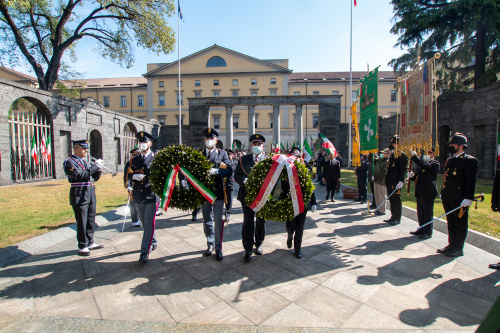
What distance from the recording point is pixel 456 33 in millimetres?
22297

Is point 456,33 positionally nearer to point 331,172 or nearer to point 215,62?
point 331,172

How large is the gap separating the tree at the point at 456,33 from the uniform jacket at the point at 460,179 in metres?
20.6

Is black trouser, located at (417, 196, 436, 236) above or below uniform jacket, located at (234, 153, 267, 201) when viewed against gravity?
below

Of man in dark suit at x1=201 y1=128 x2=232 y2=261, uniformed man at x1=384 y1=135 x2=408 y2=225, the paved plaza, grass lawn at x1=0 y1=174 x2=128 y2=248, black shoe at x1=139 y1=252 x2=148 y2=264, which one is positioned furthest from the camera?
uniformed man at x1=384 y1=135 x2=408 y2=225

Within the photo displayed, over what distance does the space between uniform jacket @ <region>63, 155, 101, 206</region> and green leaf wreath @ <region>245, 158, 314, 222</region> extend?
122 inches

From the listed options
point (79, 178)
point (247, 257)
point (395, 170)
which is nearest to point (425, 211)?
point (395, 170)

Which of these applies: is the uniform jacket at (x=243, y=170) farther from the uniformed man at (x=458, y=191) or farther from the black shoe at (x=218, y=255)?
the uniformed man at (x=458, y=191)

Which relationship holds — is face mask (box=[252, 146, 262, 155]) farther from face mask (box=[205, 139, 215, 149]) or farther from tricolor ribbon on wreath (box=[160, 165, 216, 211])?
tricolor ribbon on wreath (box=[160, 165, 216, 211])

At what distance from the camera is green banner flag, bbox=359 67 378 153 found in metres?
7.84

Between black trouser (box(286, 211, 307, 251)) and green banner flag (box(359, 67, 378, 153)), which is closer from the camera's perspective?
black trouser (box(286, 211, 307, 251))

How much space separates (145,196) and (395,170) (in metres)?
6.35

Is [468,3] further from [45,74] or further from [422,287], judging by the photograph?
[45,74]

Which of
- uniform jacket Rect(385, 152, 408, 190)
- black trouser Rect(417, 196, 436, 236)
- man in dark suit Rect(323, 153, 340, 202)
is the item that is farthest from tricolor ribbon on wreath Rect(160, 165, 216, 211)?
man in dark suit Rect(323, 153, 340, 202)

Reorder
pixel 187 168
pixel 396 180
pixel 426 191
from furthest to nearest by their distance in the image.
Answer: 1. pixel 396 180
2. pixel 426 191
3. pixel 187 168
